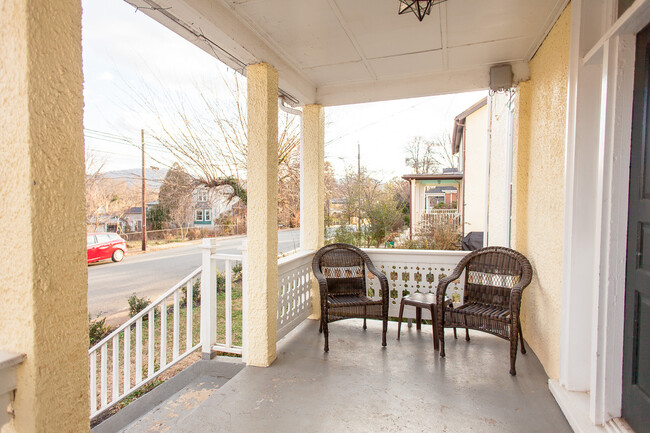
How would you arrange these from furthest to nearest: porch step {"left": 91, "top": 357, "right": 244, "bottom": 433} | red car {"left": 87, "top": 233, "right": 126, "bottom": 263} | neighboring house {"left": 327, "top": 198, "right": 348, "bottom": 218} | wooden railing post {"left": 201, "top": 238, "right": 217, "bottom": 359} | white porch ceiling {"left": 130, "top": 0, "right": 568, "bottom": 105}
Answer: red car {"left": 87, "top": 233, "right": 126, "bottom": 263} < neighboring house {"left": 327, "top": 198, "right": 348, "bottom": 218} < wooden railing post {"left": 201, "top": 238, "right": 217, "bottom": 359} < porch step {"left": 91, "top": 357, "right": 244, "bottom": 433} < white porch ceiling {"left": 130, "top": 0, "right": 568, "bottom": 105}

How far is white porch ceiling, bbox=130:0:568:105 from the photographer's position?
7.17 feet

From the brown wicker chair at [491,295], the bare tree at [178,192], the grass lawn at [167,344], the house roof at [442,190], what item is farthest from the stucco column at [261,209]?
the house roof at [442,190]

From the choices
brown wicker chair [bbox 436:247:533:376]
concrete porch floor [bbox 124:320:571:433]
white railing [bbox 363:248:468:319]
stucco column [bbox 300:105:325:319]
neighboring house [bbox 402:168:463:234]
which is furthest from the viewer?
neighboring house [bbox 402:168:463:234]

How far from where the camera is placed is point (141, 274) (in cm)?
870

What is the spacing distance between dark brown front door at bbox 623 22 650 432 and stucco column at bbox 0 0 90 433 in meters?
2.38

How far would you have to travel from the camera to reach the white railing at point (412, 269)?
12.4 feet

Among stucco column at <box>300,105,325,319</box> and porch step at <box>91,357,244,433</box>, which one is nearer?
porch step at <box>91,357,244,433</box>

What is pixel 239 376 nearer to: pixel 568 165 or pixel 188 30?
pixel 188 30

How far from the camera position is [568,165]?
216 cm

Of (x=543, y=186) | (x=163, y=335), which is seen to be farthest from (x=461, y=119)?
(x=163, y=335)

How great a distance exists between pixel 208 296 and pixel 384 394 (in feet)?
5.75

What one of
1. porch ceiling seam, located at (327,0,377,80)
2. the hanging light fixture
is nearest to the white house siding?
porch ceiling seam, located at (327,0,377,80)

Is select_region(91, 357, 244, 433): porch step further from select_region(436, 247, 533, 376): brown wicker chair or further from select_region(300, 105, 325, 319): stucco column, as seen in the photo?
select_region(436, 247, 533, 376): brown wicker chair

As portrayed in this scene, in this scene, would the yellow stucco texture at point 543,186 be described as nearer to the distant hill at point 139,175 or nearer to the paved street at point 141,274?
the paved street at point 141,274
